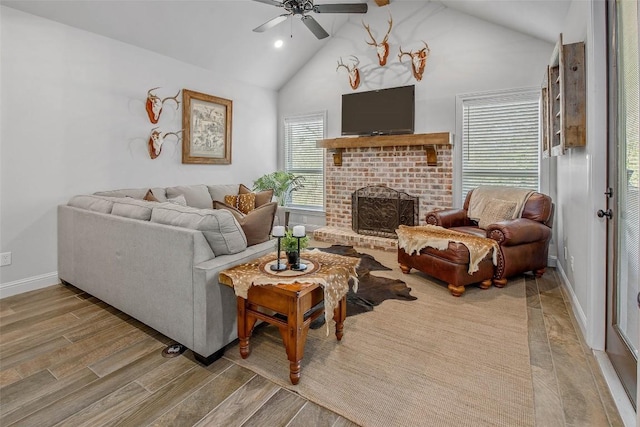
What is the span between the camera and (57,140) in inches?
135

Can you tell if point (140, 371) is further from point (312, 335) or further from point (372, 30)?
point (372, 30)

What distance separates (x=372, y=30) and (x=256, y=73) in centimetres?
200

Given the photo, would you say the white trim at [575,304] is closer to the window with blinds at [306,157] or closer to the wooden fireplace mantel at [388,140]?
the wooden fireplace mantel at [388,140]

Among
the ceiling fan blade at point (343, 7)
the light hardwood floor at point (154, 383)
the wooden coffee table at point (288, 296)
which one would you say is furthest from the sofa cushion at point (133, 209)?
the ceiling fan blade at point (343, 7)

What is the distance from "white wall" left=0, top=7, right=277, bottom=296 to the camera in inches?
123

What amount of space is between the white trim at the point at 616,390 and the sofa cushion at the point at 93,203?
363cm

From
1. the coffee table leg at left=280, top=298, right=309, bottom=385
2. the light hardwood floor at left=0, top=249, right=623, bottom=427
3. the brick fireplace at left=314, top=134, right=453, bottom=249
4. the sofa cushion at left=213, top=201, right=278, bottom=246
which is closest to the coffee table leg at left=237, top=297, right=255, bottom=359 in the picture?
the light hardwood floor at left=0, top=249, right=623, bottom=427

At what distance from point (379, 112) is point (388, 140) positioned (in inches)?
20.3

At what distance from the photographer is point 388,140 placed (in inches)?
192

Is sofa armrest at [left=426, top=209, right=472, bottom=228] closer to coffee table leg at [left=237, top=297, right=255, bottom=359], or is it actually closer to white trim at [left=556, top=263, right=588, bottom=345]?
white trim at [left=556, top=263, right=588, bottom=345]

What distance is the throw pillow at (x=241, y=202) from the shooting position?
4.71 meters

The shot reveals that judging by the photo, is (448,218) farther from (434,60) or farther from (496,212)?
(434,60)

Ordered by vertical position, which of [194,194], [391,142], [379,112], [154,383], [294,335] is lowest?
[154,383]

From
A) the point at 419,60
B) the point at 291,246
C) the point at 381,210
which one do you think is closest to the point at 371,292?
the point at 291,246
